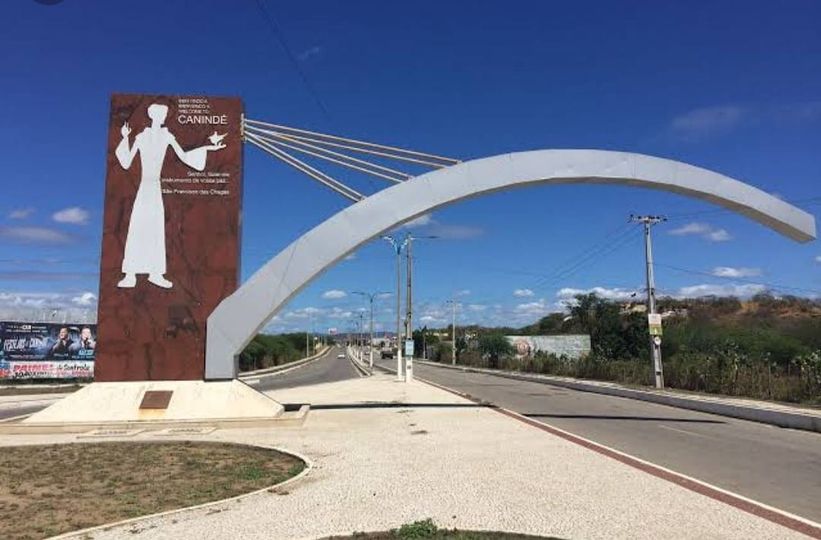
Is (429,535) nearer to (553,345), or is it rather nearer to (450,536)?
(450,536)

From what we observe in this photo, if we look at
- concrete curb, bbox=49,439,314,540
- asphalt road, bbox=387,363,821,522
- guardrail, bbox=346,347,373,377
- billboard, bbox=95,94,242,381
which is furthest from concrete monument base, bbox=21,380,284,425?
guardrail, bbox=346,347,373,377

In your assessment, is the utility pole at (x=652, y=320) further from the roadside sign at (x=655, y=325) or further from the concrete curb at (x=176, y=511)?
the concrete curb at (x=176, y=511)

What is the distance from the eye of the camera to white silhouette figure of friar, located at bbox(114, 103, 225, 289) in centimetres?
1970

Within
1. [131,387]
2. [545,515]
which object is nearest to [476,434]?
[545,515]

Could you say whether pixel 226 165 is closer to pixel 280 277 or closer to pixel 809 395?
pixel 280 277

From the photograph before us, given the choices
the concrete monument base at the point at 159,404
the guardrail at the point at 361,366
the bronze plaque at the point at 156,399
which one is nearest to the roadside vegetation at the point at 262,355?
the guardrail at the point at 361,366

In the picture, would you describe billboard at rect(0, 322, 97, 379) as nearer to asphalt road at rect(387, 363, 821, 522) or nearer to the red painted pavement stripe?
asphalt road at rect(387, 363, 821, 522)

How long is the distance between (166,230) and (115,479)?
10780 mm

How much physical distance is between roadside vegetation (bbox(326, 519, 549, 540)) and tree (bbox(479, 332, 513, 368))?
6515 centimetres

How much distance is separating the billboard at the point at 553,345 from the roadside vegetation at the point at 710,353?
7.23 feet

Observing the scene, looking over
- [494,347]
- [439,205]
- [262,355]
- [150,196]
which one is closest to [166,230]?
[150,196]

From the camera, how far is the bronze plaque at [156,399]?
18.4 metres

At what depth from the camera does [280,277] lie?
20297 mm

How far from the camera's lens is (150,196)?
2003 cm
